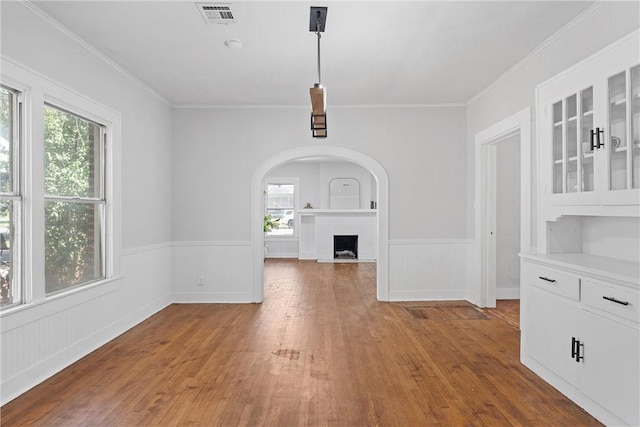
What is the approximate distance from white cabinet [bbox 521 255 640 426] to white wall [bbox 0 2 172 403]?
372cm

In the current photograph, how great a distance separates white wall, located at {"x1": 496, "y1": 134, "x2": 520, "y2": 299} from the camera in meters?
5.66

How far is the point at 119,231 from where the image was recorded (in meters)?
4.18

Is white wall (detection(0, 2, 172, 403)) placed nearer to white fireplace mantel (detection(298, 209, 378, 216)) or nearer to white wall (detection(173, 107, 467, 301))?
white wall (detection(173, 107, 467, 301))

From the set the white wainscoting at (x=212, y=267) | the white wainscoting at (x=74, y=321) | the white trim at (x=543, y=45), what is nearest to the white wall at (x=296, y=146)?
the white wainscoting at (x=212, y=267)

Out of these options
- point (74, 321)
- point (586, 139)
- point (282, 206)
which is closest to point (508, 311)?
point (586, 139)

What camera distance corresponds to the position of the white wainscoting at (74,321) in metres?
2.73

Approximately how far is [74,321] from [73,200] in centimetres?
104

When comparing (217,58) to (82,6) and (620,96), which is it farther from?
(620,96)

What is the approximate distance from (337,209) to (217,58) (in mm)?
7072

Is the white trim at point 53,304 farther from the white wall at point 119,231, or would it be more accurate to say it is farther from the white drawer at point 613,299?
the white drawer at point 613,299

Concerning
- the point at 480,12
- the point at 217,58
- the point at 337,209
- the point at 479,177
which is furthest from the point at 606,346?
the point at 337,209

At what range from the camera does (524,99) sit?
13.4 ft

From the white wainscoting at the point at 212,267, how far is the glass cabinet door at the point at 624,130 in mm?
4307

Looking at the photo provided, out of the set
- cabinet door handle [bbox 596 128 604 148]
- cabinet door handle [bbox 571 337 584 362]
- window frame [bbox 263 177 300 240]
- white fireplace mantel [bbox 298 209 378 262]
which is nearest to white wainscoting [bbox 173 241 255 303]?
cabinet door handle [bbox 571 337 584 362]
